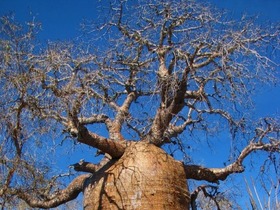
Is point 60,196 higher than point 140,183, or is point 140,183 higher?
point 60,196

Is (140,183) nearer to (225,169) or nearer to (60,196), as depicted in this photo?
(225,169)

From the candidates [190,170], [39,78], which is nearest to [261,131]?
[190,170]

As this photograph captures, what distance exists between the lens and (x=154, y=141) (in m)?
6.66

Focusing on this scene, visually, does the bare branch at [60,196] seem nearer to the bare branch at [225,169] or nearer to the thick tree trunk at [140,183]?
the thick tree trunk at [140,183]

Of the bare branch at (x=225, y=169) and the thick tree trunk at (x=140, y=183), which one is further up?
the bare branch at (x=225, y=169)

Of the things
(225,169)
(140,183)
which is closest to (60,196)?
(140,183)

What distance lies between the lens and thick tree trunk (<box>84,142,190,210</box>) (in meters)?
5.82

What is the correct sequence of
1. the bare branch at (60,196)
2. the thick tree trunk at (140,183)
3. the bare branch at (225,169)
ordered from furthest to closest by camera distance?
1. the bare branch at (60,196)
2. the bare branch at (225,169)
3. the thick tree trunk at (140,183)

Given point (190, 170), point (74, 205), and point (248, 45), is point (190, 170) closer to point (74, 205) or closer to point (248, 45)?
point (248, 45)

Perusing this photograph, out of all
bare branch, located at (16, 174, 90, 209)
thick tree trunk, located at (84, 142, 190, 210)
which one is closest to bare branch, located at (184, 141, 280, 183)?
thick tree trunk, located at (84, 142, 190, 210)

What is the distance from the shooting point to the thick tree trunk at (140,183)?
19.1 ft

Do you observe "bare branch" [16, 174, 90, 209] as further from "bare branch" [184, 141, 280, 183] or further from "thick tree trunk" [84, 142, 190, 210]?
"bare branch" [184, 141, 280, 183]

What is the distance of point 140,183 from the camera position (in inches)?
233

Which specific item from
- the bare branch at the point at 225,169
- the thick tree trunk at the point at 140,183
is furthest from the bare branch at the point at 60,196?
the bare branch at the point at 225,169
